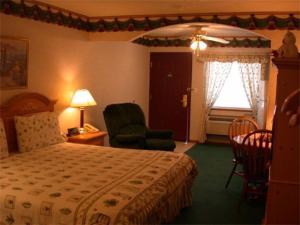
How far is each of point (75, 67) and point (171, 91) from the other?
2.97 meters

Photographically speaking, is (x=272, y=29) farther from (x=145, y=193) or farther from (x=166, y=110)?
(x=166, y=110)

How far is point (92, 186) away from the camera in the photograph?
2.89 meters

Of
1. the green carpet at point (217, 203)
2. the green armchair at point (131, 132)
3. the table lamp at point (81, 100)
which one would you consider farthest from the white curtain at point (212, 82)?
the table lamp at point (81, 100)

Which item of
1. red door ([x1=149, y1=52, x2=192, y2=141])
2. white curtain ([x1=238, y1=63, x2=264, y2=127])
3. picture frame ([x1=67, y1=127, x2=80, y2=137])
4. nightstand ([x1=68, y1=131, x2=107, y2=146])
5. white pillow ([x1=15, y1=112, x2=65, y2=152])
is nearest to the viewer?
white pillow ([x1=15, y1=112, x2=65, y2=152])

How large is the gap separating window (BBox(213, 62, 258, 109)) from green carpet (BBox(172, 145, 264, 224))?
1779mm

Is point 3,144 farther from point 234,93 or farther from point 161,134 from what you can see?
point 234,93

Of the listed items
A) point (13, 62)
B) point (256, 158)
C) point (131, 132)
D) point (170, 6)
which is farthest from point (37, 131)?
point (256, 158)

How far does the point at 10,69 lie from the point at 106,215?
253 cm

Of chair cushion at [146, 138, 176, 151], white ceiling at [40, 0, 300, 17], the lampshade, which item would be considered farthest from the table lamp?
white ceiling at [40, 0, 300, 17]

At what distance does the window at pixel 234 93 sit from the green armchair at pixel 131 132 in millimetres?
2383

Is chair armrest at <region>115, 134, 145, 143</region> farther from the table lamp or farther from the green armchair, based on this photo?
the table lamp

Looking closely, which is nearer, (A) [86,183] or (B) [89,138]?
(A) [86,183]

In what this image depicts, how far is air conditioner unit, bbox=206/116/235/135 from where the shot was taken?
302 inches

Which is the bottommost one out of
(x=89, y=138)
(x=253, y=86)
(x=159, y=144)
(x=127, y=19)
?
(x=159, y=144)
